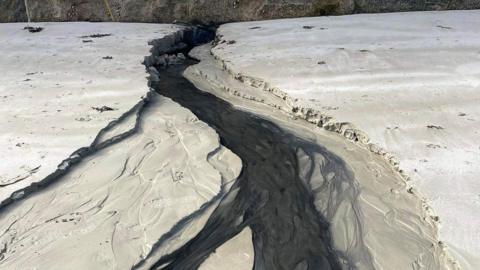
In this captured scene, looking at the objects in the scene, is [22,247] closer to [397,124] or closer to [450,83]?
[397,124]

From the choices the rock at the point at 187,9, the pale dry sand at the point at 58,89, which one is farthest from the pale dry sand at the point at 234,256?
the rock at the point at 187,9

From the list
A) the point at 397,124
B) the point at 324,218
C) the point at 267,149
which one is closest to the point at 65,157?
the point at 267,149

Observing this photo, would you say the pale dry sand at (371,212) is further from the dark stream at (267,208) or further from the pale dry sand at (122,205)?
the pale dry sand at (122,205)

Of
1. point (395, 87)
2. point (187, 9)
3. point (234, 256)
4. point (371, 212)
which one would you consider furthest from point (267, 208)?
point (187, 9)

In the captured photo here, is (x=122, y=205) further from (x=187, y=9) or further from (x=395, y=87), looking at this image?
(x=187, y=9)

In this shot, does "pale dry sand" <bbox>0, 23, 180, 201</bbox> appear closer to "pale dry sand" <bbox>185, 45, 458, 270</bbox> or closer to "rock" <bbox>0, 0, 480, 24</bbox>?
"rock" <bbox>0, 0, 480, 24</bbox>

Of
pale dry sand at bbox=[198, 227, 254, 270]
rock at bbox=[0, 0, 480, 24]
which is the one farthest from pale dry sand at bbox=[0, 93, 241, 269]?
rock at bbox=[0, 0, 480, 24]
